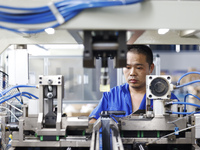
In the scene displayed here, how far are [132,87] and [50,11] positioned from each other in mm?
1577

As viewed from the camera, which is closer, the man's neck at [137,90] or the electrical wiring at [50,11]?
the electrical wiring at [50,11]

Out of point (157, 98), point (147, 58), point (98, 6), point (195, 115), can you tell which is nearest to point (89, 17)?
point (98, 6)

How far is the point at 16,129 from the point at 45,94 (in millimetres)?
356

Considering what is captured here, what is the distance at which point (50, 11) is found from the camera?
66 centimetres

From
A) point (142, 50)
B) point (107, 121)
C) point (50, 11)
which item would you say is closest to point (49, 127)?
point (107, 121)

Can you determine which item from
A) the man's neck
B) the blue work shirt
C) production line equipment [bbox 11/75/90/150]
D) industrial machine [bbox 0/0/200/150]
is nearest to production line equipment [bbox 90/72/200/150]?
industrial machine [bbox 0/0/200/150]

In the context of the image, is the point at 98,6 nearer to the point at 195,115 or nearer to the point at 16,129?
the point at 195,115

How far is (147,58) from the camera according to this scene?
210 centimetres

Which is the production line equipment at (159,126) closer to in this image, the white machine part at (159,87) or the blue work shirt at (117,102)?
the white machine part at (159,87)

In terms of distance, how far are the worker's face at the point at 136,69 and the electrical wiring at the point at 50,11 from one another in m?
1.37

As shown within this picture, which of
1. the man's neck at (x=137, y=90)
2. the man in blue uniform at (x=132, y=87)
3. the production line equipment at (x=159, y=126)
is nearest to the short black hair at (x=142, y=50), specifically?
the man in blue uniform at (x=132, y=87)

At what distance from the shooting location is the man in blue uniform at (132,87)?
203 centimetres

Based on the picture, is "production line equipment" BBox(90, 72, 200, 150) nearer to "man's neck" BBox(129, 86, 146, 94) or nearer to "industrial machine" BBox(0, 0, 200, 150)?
"industrial machine" BBox(0, 0, 200, 150)

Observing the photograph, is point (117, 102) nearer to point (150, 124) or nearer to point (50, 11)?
point (150, 124)
